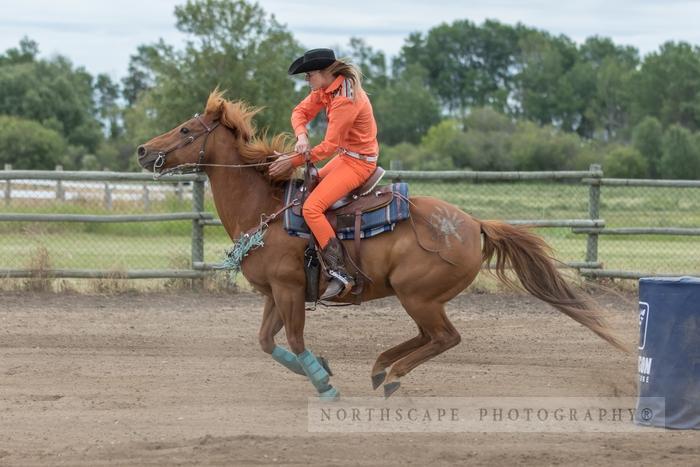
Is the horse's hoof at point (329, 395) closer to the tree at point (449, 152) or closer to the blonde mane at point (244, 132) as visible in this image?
the blonde mane at point (244, 132)

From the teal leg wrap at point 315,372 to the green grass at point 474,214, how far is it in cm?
617

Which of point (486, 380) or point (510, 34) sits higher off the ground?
point (510, 34)

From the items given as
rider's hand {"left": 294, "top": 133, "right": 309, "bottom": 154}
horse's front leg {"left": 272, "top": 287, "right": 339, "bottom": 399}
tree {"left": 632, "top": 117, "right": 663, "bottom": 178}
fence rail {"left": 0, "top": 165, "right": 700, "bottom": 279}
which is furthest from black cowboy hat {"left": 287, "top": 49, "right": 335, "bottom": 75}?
tree {"left": 632, "top": 117, "right": 663, "bottom": 178}

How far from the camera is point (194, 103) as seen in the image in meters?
29.8

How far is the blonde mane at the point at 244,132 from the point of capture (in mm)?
7930

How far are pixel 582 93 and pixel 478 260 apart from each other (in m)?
75.8

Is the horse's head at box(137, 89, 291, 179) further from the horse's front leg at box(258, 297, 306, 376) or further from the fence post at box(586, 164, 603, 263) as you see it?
the fence post at box(586, 164, 603, 263)

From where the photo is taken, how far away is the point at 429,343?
7.62m

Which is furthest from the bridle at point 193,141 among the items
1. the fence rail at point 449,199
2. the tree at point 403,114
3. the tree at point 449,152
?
the tree at point 403,114

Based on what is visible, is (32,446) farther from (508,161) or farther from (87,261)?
(508,161)

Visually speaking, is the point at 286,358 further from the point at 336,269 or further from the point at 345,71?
the point at 345,71

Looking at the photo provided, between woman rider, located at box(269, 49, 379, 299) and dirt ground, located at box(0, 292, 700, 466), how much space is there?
118 cm

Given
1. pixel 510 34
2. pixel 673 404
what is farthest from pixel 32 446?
pixel 510 34

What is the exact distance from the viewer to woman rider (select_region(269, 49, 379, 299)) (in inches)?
293
